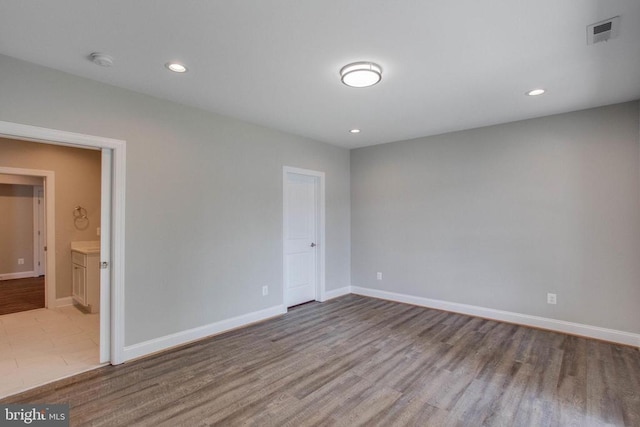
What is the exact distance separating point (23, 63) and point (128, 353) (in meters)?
2.59

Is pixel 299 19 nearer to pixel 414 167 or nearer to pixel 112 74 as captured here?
pixel 112 74

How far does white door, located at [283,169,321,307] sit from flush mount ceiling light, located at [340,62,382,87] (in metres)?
2.06

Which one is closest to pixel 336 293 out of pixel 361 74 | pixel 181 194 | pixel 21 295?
pixel 181 194

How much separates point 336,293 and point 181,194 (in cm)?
310

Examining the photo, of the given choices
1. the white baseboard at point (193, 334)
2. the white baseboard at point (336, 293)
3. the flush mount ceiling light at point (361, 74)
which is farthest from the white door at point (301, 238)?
the flush mount ceiling light at point (361, 74)

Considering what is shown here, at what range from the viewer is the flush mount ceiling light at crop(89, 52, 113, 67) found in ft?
7.55

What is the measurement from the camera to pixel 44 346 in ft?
10.4

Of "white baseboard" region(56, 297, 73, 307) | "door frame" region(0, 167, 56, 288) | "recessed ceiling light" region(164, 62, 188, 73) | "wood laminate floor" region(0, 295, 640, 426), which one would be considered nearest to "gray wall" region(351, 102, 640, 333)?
"wood laminate floor" region(0, 295, 640, 426)

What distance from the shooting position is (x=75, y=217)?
4957 mm

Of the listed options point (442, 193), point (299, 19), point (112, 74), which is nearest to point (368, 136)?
point (442, 193)

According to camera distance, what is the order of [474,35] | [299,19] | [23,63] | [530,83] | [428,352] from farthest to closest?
[428,352], [530,83], [23,63], [474,35], [299,19]

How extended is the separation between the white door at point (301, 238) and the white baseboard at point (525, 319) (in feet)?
4.07

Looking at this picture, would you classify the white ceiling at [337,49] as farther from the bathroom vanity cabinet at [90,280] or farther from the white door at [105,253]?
the bathroom vanity cabinet at [90,280]

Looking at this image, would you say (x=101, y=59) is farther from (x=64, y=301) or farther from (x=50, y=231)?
(x=64, y=301)
